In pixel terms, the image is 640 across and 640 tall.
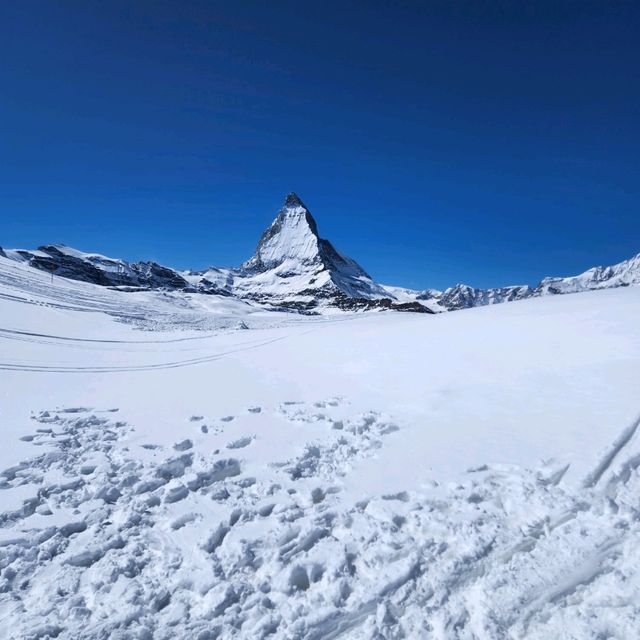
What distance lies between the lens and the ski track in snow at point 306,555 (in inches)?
145

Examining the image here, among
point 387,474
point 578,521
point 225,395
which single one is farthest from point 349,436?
point 225,395

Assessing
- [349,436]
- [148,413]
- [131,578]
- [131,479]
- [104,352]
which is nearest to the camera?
[131,578]

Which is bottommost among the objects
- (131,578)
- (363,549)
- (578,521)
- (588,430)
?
(131,578)

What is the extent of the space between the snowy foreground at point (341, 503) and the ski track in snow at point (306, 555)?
0.07 feet

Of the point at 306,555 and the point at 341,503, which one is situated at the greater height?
the point at 341,503

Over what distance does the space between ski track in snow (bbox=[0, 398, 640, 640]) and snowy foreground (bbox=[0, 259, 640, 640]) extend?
2 cm

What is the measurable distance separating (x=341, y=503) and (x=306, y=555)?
106 centimetres

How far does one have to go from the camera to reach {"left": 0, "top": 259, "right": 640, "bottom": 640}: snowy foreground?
12.4 feet

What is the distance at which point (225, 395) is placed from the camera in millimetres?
10836

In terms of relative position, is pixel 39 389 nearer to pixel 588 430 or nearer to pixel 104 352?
pixel 104 352

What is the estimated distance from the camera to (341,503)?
5.44m

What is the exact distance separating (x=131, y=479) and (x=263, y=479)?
2179 millimetres

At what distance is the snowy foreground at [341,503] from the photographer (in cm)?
377

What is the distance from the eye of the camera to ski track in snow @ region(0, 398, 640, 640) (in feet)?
12.1
